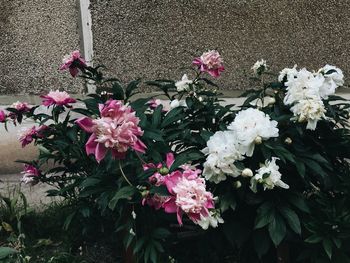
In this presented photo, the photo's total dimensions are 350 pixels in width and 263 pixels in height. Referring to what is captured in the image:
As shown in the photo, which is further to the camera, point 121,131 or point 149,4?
point 149,4

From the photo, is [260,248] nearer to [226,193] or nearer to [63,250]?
[226,193]

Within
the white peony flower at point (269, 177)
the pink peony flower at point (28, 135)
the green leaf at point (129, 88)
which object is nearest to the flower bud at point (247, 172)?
the white peony flower at point (269, 177)

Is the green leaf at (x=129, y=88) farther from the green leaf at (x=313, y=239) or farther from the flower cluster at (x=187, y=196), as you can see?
the green leaf at (x=313, y=239)

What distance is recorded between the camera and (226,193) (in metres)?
2.24

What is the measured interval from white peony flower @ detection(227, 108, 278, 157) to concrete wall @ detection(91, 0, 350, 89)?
6.76ft

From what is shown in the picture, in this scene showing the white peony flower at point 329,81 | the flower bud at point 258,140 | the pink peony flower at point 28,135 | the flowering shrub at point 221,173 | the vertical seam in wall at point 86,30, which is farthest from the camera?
the vertical seam in wall at point 86,30

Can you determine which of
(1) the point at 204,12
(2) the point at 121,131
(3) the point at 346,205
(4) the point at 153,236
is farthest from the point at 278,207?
(1) the point at 204,12

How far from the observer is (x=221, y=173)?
2152 mm

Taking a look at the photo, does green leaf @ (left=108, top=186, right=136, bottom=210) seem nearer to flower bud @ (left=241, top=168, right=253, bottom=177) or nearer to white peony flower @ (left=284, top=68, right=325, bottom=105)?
flower bud @ (left=241, top=168, right=253, bottom=177)

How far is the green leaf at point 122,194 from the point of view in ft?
6.75

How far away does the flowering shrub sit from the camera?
1979 mm

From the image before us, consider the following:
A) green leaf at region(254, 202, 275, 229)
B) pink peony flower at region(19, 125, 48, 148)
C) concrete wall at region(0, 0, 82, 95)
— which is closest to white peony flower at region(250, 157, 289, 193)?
green leaf at region(254, 202, 275, 229)

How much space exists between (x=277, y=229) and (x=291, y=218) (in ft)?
0.23

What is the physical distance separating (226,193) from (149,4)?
2245 millimetres
